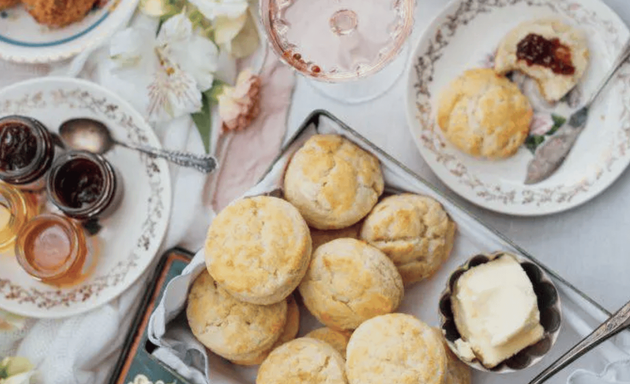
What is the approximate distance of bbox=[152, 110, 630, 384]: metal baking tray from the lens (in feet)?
5.08

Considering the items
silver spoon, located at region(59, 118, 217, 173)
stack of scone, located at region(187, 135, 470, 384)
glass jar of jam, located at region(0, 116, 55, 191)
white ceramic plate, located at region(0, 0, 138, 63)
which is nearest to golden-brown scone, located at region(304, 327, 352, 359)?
stack of scone, located at region(187, 135, 470, 384)

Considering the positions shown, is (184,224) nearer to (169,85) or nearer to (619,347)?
(169,85)

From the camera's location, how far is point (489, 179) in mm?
1778

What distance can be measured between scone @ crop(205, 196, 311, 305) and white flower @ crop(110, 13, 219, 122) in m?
0.39

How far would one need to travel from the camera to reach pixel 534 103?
1790 millimetres

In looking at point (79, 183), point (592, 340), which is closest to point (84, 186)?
point (79, 183)

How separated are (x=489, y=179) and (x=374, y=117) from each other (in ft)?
0.89

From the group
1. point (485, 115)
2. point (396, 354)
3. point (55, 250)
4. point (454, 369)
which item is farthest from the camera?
point (55, 250)

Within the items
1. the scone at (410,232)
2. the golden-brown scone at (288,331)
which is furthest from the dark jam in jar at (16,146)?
the scone at (410,232)

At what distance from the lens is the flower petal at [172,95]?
183 cm

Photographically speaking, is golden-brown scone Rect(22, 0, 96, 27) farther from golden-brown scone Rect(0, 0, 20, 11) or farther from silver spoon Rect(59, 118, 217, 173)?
silver spoon Rect(59, 118, 217, 173)

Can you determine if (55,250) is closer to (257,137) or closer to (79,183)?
(79,183)

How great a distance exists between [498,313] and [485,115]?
0.45m

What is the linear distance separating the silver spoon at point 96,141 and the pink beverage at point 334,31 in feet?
0.96
